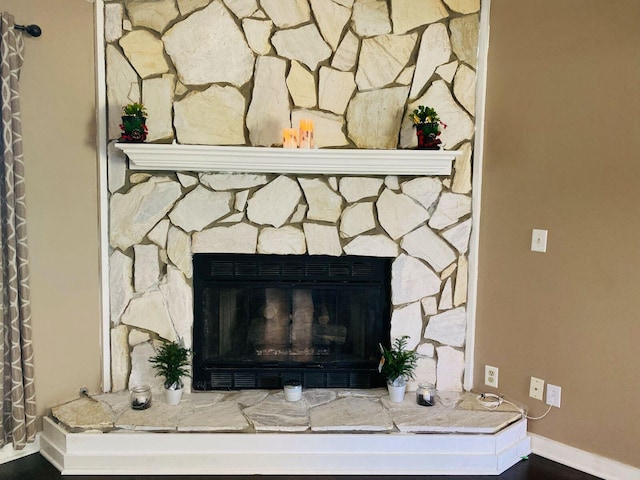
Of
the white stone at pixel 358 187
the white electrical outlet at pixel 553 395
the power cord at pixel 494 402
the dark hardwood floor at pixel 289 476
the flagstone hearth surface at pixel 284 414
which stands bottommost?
the dark hardwood floor at pixel 289 476

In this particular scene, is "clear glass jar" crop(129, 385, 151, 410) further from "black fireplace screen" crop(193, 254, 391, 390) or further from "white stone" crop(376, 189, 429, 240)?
"white stone" crop(376, 189, 429, 240)

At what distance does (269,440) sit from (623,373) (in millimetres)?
1608

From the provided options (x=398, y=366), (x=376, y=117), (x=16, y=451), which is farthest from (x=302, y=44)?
(x=16, y=451)

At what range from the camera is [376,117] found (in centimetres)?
275

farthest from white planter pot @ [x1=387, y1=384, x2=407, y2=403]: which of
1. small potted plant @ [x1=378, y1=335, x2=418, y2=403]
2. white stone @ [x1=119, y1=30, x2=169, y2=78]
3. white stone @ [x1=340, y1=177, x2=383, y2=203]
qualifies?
white stone @ [x1=119, y1=30, x2=169, y2=78]

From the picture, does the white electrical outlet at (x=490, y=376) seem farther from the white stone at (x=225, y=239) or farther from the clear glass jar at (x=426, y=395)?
the white stone at (x=225, y=239)

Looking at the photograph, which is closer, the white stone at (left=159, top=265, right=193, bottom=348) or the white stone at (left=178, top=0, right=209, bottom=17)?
the white stone at (left=178, top=0, right=209, bottom=17)

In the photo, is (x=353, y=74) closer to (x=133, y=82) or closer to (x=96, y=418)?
(x=133, y=82)

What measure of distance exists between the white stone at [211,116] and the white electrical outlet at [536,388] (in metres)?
1.95

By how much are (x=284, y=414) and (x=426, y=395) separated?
2.39 ft

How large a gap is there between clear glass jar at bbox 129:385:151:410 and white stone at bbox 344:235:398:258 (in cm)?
125

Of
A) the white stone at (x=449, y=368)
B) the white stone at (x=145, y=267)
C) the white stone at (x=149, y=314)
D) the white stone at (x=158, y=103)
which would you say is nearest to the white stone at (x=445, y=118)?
the white stone at (x=449, y=368)

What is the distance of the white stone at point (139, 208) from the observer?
2732 millimetres

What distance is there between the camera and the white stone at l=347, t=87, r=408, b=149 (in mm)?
2740
